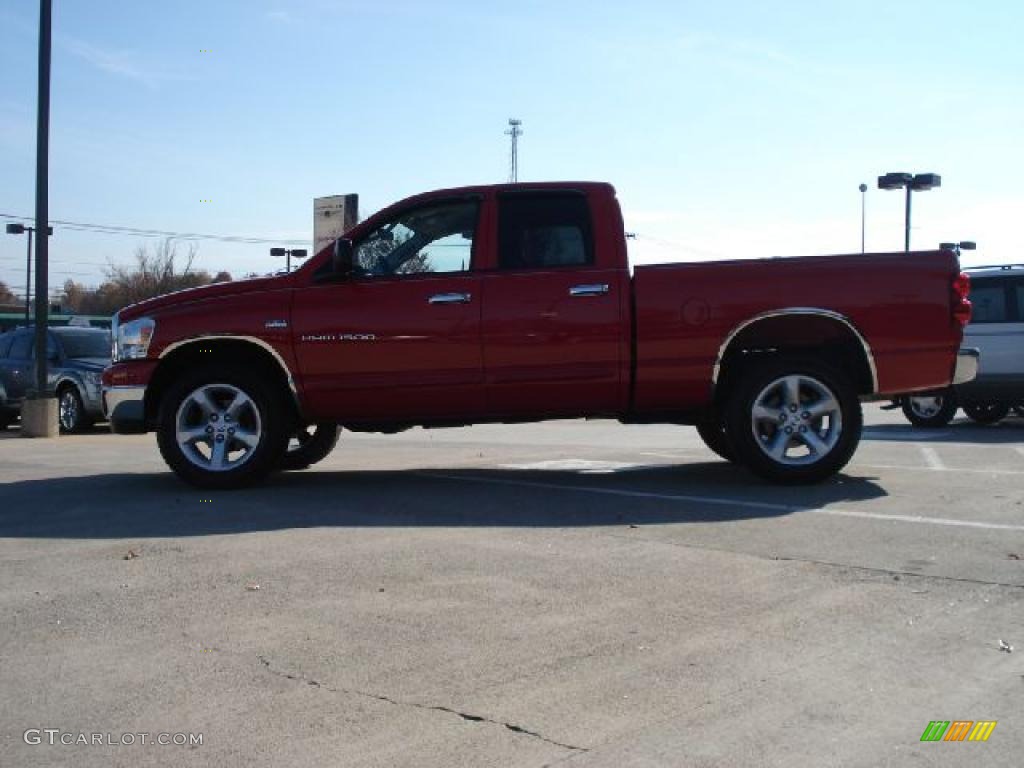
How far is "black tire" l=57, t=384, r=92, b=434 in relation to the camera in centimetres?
1691

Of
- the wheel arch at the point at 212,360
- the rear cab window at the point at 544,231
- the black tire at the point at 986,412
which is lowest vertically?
the black tire at the point at 986,412

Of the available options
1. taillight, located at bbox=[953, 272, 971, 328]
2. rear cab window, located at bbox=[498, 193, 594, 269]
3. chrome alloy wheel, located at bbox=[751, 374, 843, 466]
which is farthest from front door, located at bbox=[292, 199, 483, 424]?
taillight, located at bbox=[953, 272, 971, 328]

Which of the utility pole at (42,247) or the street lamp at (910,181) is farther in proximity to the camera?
the street lamp at (910,181)

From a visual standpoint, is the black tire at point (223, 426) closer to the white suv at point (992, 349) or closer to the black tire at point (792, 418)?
the black tire at point (792, 418)

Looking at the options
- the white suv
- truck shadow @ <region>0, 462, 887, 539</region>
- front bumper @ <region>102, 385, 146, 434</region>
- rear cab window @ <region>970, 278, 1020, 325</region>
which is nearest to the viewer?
truck shadow @ <region>0, 462, 887, 539</region>

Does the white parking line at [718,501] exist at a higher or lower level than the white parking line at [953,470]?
lower

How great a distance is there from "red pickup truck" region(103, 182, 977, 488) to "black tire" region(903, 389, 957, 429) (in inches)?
265

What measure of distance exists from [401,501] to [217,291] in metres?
2.03

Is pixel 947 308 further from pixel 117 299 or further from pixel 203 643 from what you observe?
pixel 117 299

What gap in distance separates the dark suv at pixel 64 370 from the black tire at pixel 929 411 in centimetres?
1145

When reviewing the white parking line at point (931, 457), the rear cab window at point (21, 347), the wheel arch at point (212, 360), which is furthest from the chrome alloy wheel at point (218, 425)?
the rear cab window at point (21, 347)

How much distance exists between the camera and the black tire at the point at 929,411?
14.5 meters

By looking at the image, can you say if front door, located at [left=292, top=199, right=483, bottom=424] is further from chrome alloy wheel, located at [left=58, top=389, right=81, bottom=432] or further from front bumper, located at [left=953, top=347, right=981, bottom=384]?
chrome alloy wheel, located at [left=58, top=389, right=81, bottom=432]

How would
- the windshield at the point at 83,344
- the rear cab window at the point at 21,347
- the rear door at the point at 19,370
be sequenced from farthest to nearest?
the rear cab window at the point at 21,347 < the rear door at the point at 19,370 < the windshield at the point at 83,344
